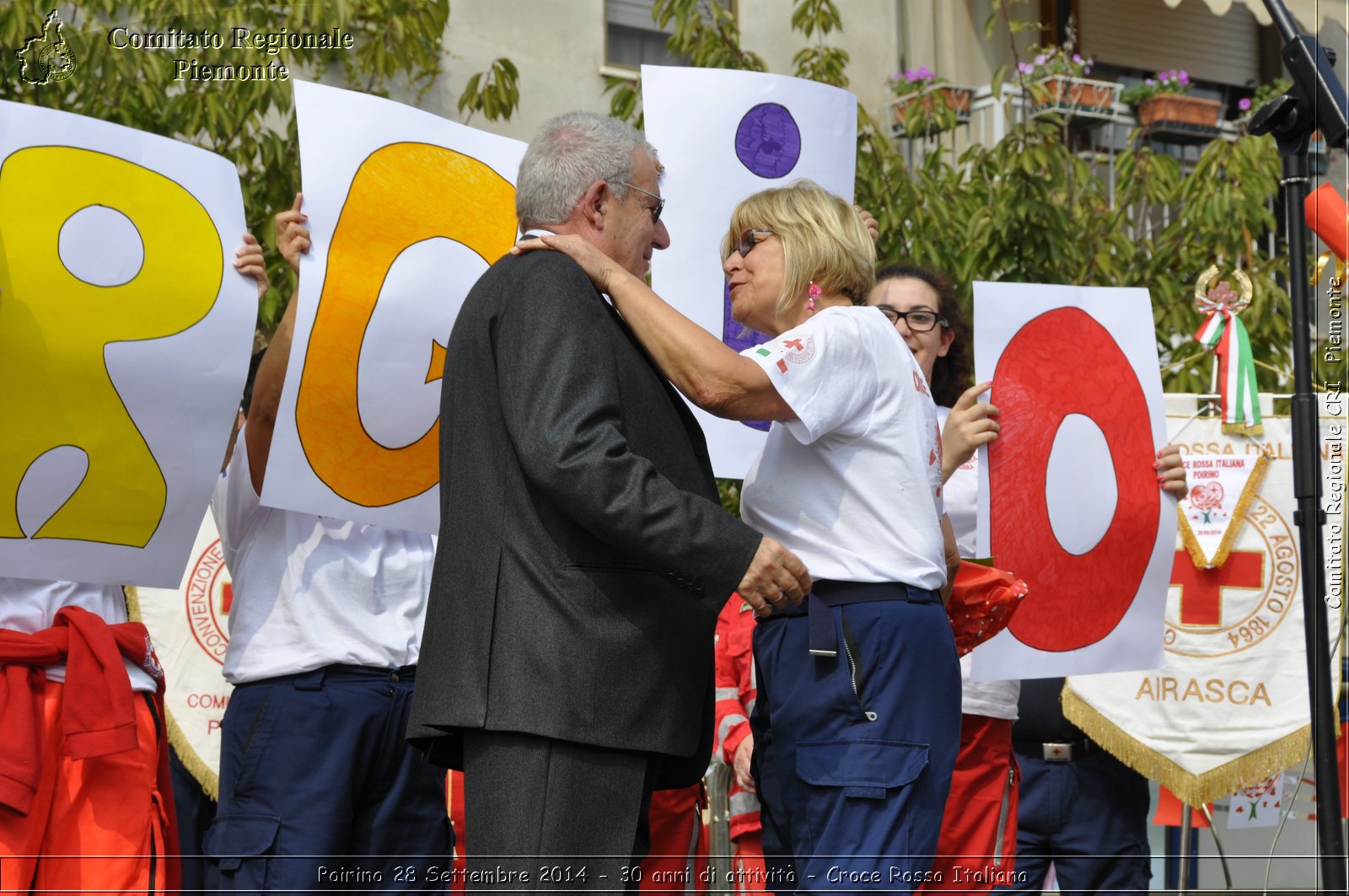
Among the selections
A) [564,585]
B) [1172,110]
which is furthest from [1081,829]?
[1172,110]

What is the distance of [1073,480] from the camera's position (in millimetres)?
3576

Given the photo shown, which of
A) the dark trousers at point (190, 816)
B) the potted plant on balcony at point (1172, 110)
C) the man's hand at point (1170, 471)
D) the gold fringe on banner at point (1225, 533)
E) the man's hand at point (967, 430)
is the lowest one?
the dark trousers at point (190, 816)

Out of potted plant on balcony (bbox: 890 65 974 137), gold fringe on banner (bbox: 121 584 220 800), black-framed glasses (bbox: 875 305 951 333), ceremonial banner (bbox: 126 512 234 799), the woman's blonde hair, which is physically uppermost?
potted plant on balcony (bbox: 890 65 974 137)

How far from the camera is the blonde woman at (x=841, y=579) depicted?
7.88 feet

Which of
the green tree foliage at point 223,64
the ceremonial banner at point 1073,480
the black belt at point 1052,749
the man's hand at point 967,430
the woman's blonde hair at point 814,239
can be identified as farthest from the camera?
the green tree foliage at point 223,64

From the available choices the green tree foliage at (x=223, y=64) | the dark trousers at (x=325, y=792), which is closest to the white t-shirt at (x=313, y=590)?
the dark trousers at (x=325, y=792)

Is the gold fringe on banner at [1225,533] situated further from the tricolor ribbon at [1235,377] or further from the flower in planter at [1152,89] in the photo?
the flower in planter at [1152,89]

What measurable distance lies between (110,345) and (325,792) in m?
0.98

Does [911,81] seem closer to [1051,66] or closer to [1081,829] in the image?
[1051,66]

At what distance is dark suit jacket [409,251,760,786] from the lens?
86.7 inches

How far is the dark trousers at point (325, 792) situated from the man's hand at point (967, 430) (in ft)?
4.30

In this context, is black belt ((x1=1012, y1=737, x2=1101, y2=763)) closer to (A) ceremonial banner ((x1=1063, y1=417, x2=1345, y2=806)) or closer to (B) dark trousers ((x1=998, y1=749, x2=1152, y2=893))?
(B) dark trousers ((x1=998, y1=749, x2=1152, y2=893))

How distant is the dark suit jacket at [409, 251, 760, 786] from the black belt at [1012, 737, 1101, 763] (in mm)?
1936

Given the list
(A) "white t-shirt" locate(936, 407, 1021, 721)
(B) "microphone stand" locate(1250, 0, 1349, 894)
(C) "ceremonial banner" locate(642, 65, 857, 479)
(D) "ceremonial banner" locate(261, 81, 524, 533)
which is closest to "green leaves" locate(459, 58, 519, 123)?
(C) "ceremonial banner" locate(642, 65, 857, 479)
